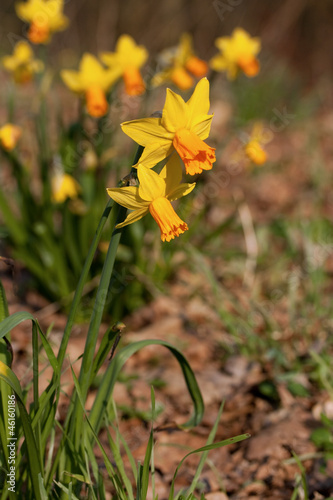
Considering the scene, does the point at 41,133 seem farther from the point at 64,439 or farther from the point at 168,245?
the point at 64,439

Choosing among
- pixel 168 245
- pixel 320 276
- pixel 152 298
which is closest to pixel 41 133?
pixel 168 245

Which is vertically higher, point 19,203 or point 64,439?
point 19,203

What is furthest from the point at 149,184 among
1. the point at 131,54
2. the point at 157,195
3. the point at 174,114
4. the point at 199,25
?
the point at 199,25

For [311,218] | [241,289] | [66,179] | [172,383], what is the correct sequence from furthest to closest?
[311,218], [241,289], [66,179], [172,383]

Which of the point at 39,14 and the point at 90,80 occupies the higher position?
the point at 39,14

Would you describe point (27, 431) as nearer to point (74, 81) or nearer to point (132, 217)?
point (132, 217)

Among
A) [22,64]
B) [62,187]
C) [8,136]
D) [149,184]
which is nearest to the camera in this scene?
[149,184]
